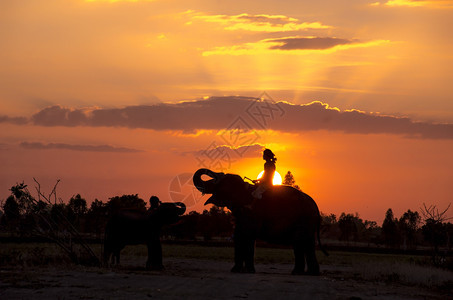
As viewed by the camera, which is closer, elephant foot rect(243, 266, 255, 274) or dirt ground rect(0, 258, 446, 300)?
dirt ground rect(0, 258, 446, 300)

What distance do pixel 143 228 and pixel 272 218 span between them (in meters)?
5.05

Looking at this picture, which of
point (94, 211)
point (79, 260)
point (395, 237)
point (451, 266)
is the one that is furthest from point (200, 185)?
point (395, 237)

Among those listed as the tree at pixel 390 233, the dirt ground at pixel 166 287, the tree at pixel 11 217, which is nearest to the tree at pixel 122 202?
the tree at pixel 11 217

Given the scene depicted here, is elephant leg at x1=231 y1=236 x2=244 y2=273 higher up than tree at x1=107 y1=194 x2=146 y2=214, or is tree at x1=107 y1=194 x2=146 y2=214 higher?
tree at x1=107 y1=194 x2=146 y2=214

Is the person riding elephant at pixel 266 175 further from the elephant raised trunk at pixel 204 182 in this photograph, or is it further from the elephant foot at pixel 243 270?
the elephant foot at pixel 243 270

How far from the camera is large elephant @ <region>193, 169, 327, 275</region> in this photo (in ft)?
79.2

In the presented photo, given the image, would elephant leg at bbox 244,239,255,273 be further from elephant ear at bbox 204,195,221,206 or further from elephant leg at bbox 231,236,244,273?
elephant ear at bbox 204,195,221,206

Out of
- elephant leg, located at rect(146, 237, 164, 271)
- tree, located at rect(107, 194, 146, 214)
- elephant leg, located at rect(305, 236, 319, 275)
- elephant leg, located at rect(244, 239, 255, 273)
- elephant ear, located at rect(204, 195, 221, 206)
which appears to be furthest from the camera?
tree, located at rect(107, 194, 146, 214)

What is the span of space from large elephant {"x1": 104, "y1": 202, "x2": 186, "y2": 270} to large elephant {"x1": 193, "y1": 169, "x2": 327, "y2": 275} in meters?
1.62

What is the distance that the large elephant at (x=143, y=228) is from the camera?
24.2 meters

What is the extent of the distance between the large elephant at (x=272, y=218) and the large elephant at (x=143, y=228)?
162 cm

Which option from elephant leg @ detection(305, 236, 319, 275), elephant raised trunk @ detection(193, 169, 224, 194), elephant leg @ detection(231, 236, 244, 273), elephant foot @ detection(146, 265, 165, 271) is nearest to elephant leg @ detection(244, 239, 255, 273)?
elephant leg @ detection(231, 236, 244, 273)

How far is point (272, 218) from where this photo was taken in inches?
963

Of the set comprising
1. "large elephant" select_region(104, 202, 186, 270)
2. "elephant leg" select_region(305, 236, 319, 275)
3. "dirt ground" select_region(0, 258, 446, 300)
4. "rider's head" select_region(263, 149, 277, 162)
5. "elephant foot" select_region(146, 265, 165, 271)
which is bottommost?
"dirt ground" select_region(0, 258, 446, 300)
